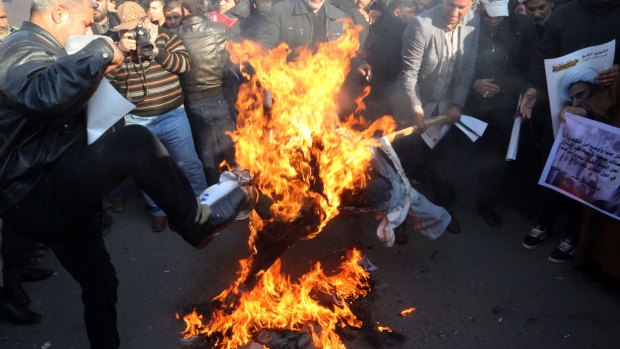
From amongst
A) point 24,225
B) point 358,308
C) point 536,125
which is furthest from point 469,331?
point 24,225

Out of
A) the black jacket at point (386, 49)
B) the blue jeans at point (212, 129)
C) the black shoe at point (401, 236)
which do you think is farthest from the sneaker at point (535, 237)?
the blue jeans at point (212, 129)

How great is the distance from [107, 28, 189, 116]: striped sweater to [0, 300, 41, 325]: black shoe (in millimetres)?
2345

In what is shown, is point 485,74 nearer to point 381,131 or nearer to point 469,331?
point 381,131

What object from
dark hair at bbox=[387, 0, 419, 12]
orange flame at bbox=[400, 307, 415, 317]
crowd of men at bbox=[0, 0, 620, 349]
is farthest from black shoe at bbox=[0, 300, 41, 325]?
dark hair at bbox=[387, 0, 419, 12]

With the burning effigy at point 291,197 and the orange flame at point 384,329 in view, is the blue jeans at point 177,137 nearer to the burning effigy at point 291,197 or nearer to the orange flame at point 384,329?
the burning effigy at point 291,197

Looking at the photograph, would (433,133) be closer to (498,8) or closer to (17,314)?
(498,8)

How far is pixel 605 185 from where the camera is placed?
4289 millimetres

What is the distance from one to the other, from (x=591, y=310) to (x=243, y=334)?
3173 millimetres

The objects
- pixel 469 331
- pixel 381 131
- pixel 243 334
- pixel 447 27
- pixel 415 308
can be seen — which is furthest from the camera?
pixel 447 27

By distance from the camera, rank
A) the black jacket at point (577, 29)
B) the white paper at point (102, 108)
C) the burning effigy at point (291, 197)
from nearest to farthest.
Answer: the white paper at point (102, 108), the burning effigy at point (291, 197), the black jacket at point (577, 29)

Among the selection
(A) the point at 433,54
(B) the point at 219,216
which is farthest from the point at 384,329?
(A) the point at 433,54

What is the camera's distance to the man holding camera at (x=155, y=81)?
489 centimetres

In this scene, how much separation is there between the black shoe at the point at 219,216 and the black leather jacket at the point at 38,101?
0.95 meters

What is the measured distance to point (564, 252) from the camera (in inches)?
198
